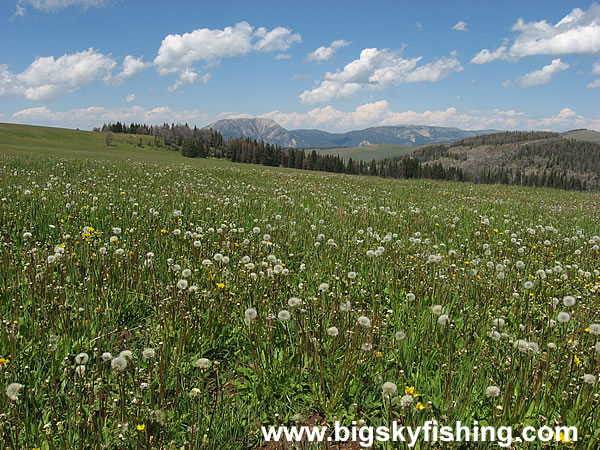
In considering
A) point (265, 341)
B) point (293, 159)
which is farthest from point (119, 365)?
point (293, 159)

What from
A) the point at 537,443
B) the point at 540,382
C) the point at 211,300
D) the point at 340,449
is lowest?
the point at 340,449

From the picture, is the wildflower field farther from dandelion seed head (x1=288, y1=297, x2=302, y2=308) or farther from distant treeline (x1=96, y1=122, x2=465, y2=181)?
distant treeline (x1=96, y1=122, x2=465, y2=181)

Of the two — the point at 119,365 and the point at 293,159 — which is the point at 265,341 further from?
the point at 293,159

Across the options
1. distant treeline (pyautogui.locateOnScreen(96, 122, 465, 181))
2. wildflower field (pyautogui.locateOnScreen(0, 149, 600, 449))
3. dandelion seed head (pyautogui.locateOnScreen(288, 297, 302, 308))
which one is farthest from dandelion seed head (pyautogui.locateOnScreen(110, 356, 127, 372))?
distant treeline (pyautogui.locateOnScreen(96, 122, 465, 181))

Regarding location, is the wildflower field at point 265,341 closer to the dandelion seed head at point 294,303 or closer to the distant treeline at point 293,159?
the dandelion seed head at point 294,303

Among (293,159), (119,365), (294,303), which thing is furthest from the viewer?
(293,159)

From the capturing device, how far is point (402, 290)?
15.3 ft

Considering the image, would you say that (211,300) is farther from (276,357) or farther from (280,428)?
(280,428)

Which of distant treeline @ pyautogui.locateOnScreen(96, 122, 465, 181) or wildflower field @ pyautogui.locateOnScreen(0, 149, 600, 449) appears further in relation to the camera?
distant treeline @ pyautogui.locateOnScreen(96, 122, 465, 181)

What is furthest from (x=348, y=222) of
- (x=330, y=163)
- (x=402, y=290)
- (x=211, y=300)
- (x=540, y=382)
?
(x=330, y=163)

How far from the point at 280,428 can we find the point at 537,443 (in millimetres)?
1777

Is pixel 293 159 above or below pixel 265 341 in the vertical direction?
above

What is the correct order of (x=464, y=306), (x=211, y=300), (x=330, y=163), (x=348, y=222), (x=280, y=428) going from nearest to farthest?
(x=280, y=428) < (x=211, y=300) < (x=464, y=306) < (x=348, y=222) < (x=330, y=163)

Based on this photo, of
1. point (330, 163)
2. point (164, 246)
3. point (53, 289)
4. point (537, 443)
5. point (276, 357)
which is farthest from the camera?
point (330, 163)
